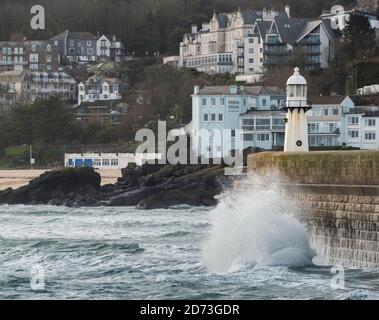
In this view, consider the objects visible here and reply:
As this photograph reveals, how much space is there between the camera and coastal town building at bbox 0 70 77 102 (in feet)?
410

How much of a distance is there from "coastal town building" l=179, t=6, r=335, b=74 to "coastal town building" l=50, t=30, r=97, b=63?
1559 cm

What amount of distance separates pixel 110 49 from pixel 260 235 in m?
111

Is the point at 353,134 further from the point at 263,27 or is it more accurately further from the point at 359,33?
the point at 263,27

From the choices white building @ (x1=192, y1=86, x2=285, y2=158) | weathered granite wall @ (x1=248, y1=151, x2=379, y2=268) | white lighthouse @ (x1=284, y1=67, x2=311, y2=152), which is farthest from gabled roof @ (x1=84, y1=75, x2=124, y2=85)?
weathered granite wall @ (x1=248, y1=151, x2=379, y2=268)

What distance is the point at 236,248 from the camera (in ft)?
101

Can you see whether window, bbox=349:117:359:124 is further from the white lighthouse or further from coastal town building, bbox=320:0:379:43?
the white lighthouse

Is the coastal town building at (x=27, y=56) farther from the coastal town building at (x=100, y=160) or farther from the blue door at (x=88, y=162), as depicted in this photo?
the blue door at (x=88, y=162)

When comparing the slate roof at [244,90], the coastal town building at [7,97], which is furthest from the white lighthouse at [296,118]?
the coastal town building at [7,97]

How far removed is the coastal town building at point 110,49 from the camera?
457 feet

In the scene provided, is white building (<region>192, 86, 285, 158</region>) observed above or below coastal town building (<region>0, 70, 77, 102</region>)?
below

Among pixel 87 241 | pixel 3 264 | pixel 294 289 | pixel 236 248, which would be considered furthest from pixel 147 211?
pixel 294 289

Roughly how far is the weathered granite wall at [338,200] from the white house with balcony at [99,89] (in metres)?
85.9

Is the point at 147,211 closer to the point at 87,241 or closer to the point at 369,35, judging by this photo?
the point at 87,241
